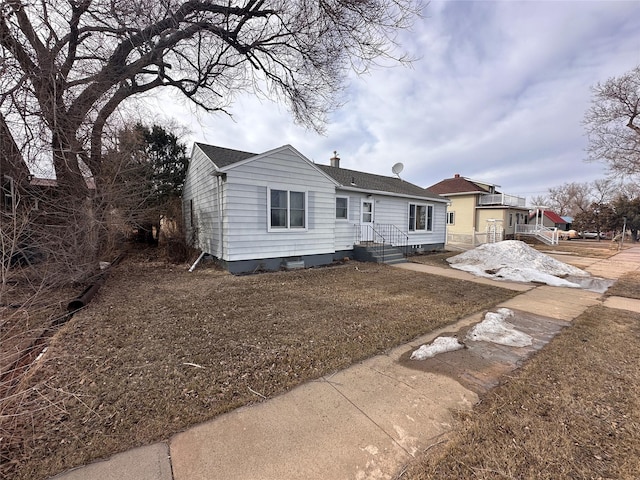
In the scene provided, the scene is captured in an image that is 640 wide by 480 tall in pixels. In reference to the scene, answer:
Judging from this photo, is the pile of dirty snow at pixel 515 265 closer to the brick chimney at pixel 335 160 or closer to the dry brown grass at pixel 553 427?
the dry brown grass at pixel 553 427

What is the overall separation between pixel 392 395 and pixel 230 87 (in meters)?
11.3

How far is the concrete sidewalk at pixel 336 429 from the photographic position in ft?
5.74

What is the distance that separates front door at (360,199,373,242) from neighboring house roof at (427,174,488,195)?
16735 millimetres

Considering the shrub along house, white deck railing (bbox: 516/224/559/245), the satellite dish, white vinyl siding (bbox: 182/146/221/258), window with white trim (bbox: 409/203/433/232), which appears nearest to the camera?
the shrub along house

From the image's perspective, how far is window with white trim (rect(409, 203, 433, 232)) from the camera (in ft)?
45.4

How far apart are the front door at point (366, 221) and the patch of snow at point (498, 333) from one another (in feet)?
23.6

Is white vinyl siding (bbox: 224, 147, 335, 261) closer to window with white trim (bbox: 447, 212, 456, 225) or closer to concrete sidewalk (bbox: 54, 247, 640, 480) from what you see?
concrete sidewalk (bbox: 54, 247, 640, 480)

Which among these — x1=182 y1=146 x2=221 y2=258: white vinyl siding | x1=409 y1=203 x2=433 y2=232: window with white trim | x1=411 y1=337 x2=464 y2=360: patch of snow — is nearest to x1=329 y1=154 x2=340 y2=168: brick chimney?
x1=409 y1=203 x2=433 y2=232: window with white trim

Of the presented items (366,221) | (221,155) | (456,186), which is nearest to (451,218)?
(456,186)

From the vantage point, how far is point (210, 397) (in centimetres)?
248

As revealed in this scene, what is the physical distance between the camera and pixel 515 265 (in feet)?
31.0

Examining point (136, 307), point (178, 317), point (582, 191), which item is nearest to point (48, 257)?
point (136, 307)

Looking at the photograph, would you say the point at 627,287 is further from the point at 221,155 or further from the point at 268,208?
the point at 221,155

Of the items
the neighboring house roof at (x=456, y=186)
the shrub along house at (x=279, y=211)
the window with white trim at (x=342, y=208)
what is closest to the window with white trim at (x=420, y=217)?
the shrub along house at (x=279, y=211)
